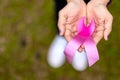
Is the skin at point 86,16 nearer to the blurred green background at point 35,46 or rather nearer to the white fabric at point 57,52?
the white fabric at point 57,52

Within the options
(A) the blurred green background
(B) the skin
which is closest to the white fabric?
(A) the blurred green background

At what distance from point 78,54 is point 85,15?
34 cm

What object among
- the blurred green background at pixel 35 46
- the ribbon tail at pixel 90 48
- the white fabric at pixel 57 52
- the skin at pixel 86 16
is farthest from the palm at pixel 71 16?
the blurred green background at pixel 35 46

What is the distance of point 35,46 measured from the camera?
2531 millimetres

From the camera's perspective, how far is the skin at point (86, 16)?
1965mm

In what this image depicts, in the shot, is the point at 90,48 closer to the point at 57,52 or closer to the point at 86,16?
the point at 86,16

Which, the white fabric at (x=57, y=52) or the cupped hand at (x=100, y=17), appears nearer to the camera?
the cupped hand at (x=100, y=17)

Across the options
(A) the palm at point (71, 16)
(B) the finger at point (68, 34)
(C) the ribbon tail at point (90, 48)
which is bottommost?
(C) the ribbon tail at point (90, 48)

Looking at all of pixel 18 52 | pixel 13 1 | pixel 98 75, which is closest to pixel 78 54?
pixel 98 75

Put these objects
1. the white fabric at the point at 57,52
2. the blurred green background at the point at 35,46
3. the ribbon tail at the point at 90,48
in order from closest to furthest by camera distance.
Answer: the ribbon tail at the point at 90,48
the white fabric at the point at 57,52
the blurred green background at the point at 35,46

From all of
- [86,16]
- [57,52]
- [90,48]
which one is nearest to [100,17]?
[86,16]

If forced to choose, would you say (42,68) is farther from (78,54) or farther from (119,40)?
(119,40)

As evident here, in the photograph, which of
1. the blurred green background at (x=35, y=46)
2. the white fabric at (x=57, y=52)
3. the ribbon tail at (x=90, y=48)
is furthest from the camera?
the blurred green background at (x=35, y=46)

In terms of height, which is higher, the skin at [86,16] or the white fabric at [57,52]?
the skin at [86,16]
